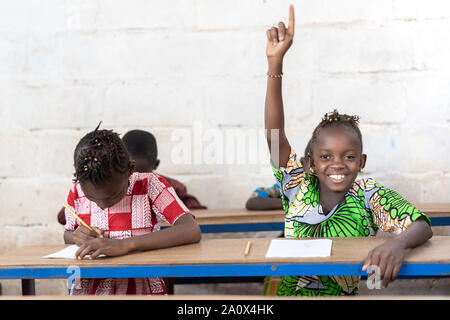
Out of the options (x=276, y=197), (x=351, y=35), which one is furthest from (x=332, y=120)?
(x=351, y=35)

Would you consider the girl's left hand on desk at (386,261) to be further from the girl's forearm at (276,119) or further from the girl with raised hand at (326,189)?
the girl's forearm at (276,119)

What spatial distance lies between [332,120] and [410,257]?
0.73m

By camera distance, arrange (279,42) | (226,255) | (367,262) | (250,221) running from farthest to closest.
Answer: (250,221)
(279,42)
(226,255)
(367,262)

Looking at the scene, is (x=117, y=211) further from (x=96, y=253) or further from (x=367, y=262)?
(x=367, y=262)

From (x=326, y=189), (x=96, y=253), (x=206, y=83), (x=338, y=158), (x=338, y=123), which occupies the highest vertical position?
(x=206, y=83)

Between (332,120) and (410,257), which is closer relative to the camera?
(410,257)

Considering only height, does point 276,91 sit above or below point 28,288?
above

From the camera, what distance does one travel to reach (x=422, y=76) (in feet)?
11.7

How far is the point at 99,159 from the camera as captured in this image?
1908 mm

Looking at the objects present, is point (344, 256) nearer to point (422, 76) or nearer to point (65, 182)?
point (422, 76)

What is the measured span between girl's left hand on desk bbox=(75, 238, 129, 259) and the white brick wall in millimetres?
1941

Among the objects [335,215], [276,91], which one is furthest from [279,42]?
[335,215]

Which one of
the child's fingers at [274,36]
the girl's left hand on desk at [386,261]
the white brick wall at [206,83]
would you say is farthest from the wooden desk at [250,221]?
the girl's left hand on desk at [386,261]

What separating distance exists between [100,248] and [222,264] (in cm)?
40
